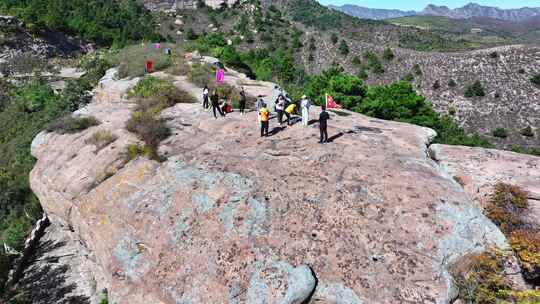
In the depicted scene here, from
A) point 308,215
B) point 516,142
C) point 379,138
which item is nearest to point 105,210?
point 308,215

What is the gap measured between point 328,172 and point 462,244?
520 cm

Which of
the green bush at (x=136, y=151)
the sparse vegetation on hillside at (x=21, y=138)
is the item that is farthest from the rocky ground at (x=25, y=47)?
the green bush at (x=136, y=151)

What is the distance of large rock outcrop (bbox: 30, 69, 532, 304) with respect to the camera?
10258mm

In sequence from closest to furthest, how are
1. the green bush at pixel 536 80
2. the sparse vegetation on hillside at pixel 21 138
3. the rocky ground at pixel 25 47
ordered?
1. the sparse vegetation on hillside at pixel 21 138
2. the rocky ground at pixel 25 47
3. the green bush at pixel 536 80

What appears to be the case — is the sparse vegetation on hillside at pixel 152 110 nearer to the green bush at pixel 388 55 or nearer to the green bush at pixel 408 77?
the green bush at pixel 408 77

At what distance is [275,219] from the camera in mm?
11945

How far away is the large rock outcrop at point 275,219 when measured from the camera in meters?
10.3

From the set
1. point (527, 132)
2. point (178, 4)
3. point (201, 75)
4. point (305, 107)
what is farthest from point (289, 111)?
point (178, 4)

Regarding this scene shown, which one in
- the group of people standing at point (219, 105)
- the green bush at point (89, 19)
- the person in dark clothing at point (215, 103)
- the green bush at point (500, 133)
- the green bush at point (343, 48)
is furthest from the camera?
the green bush at point (343, 48)

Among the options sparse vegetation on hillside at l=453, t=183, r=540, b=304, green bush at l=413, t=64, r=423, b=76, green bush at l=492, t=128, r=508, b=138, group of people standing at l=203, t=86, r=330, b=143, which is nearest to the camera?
sparse vegetation on hillside at l=453, t=183, r=540, b=304

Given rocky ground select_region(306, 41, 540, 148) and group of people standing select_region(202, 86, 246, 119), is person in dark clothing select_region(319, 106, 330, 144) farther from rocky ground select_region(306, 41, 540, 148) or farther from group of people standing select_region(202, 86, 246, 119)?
rocky ground select_region(306, 41, 540, 148)

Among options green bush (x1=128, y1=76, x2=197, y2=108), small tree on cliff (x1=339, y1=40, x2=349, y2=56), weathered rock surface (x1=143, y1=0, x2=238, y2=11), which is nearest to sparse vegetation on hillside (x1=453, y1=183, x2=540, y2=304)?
green bush (x1=128, y1=76, x2=197, y2=108)

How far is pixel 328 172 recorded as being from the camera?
13.7 metres

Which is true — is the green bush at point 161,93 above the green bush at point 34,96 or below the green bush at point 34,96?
above
